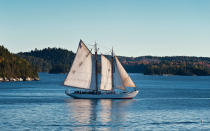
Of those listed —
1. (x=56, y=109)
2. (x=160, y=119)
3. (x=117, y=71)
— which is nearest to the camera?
(x=160, y=119)

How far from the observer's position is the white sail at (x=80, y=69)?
98125 mm

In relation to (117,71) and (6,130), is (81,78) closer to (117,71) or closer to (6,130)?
(117,71)

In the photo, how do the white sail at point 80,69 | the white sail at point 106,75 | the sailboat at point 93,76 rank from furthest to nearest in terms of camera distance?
the white sail at point 106,75, the white sail at point 80,69, the sailboat at point 93,76

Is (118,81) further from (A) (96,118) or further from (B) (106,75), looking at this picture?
(A) (96,118)

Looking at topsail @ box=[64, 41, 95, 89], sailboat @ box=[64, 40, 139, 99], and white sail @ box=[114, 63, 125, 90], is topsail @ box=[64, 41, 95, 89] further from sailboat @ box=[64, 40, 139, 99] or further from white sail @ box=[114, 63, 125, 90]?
white sail @ box=[114, 63, 125, 90]

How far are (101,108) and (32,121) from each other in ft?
75.6

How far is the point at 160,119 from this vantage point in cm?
6456

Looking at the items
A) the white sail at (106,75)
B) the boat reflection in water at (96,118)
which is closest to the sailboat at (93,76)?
the white sail at (106,75)

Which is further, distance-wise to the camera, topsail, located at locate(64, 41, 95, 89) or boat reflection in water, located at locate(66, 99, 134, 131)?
topsail, located at locate(64, 41, 95, 89)

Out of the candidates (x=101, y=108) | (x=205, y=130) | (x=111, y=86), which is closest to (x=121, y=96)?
(x=111, y=86)

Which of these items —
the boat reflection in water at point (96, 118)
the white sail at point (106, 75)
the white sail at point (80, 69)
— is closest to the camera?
the boat reflection in water at point (96, 118)

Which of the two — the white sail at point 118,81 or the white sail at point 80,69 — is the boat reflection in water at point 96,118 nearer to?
the white sail at point 118,81

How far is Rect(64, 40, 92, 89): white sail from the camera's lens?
98125 millimetres

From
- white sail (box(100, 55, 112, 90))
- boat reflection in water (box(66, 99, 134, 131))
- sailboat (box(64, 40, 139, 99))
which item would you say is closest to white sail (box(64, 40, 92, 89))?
sailboat (box(64, 40, 139, 99))
